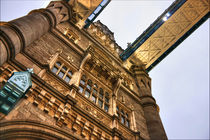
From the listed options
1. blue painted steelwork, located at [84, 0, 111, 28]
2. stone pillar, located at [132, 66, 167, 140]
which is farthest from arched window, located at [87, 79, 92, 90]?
blue painted steelwork, located at [84, 0, 111, 28]

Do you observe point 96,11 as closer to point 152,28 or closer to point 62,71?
point 152,28

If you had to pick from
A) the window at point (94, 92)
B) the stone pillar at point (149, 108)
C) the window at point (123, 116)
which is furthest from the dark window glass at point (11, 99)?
the stone pillar at point (149, 108)

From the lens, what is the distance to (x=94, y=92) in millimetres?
10797

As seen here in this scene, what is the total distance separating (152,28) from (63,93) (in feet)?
49.5

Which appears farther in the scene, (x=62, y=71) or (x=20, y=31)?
(x=62, y=71)

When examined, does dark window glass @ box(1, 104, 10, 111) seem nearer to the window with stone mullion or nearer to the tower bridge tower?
the tower bridge tower

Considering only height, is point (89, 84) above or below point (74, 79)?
above

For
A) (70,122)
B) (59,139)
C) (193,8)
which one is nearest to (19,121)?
(59,139)

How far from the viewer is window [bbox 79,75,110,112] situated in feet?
33.0

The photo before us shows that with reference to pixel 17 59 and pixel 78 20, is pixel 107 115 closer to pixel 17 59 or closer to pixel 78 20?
pixel 17 59

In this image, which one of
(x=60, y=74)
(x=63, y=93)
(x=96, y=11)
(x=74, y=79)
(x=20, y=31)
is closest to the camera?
(x=20, y=31)

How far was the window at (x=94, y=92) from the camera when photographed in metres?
10.0

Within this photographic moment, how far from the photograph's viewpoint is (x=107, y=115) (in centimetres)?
950

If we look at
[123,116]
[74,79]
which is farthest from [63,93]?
[123,116]
